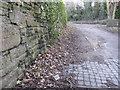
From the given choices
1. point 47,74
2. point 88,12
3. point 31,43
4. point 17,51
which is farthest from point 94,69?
point 88,12

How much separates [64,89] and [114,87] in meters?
1.14

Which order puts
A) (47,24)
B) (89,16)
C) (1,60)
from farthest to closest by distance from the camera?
1. (89,16)
2. (47,24)
3. (1,60)

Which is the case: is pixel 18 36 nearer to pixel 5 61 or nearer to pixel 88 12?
pixel 5 61

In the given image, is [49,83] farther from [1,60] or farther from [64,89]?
[1,60]

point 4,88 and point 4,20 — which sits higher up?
point 4,20

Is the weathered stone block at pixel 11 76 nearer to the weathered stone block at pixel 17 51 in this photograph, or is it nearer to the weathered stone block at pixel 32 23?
the weathered stone block at pixel 17 51

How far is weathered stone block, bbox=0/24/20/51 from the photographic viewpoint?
6.40 feet

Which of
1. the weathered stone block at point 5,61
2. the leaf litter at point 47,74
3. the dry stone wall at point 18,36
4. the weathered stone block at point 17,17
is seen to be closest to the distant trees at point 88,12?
the dry stone wall at point 18,36

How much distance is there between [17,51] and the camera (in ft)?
7.95

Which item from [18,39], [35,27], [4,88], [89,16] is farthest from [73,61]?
[89,16]

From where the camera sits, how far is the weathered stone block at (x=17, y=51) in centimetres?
224

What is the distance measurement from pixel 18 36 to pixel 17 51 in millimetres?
336

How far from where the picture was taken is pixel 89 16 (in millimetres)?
16984

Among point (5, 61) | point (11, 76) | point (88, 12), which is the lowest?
point (11, 76)
